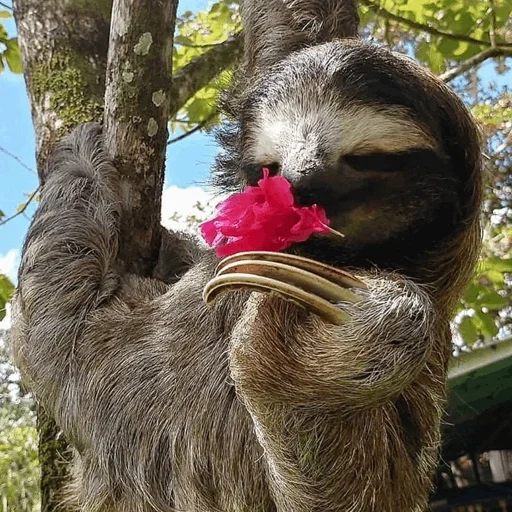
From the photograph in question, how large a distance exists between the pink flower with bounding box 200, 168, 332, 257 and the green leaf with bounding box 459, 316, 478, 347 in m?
4.15

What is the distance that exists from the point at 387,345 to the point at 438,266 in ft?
3.75

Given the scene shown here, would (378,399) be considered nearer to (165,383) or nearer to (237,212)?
(237,212)

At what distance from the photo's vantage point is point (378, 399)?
3.06 m

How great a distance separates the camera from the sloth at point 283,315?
10.4 ft

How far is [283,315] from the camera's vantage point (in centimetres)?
330

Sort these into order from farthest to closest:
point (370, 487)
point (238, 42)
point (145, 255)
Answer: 1. point (238, 42)
2. point (145, 255)
3. point (370, 487)

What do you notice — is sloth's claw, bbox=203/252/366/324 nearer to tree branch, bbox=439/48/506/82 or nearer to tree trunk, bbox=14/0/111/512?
tree trunk, bbox=14/0/111/512

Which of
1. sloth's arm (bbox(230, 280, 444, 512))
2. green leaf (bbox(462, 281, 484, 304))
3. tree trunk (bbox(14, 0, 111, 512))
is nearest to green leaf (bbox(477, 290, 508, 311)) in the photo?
green leaf (bbox(462, 281, 484, 304))

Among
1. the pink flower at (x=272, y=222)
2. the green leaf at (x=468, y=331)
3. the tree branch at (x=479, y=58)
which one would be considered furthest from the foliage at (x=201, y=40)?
the pink flower at (x=272, y=222)

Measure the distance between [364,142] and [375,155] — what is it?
0.27 ft

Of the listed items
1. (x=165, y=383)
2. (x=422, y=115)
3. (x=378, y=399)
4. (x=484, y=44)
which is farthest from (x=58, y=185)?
(x=484, y=44)

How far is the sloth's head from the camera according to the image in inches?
140

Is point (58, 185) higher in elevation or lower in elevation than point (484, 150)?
higher

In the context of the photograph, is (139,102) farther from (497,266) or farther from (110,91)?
(497,266)
